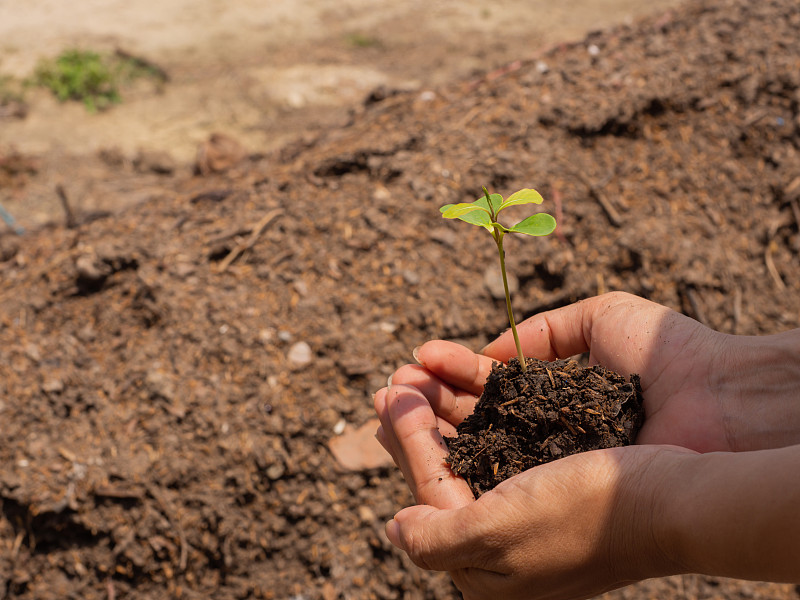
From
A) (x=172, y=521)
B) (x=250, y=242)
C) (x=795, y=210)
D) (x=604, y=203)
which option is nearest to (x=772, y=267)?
(x=795, y=210)

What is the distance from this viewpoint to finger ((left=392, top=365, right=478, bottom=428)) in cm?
195

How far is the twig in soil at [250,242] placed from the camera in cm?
316

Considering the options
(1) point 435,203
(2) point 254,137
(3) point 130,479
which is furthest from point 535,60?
(3) point 130,479

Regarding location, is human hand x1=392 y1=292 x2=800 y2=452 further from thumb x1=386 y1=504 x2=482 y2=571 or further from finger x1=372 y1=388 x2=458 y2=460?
thumb x1=386 y1=504 x2=482 y2=571

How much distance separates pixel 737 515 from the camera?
46.5 inches

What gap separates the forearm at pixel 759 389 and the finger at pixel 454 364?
0.67 m

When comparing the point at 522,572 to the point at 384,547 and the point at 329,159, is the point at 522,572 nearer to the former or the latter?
the point at 384,547

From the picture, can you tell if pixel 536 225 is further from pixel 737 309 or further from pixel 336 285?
pixel 737 309

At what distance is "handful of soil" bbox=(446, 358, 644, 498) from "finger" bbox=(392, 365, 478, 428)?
8.3 inches

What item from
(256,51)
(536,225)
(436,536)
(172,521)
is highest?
(256,51)

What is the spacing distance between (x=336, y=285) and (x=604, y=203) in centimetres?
151

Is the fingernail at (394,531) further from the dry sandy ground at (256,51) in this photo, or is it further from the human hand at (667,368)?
the dry sandy ground at (256,51)

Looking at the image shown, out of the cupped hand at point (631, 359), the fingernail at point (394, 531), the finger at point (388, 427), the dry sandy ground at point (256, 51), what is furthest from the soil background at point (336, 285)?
the dry sandy ground at point (256, 51)

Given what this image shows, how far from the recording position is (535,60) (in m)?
4.27
